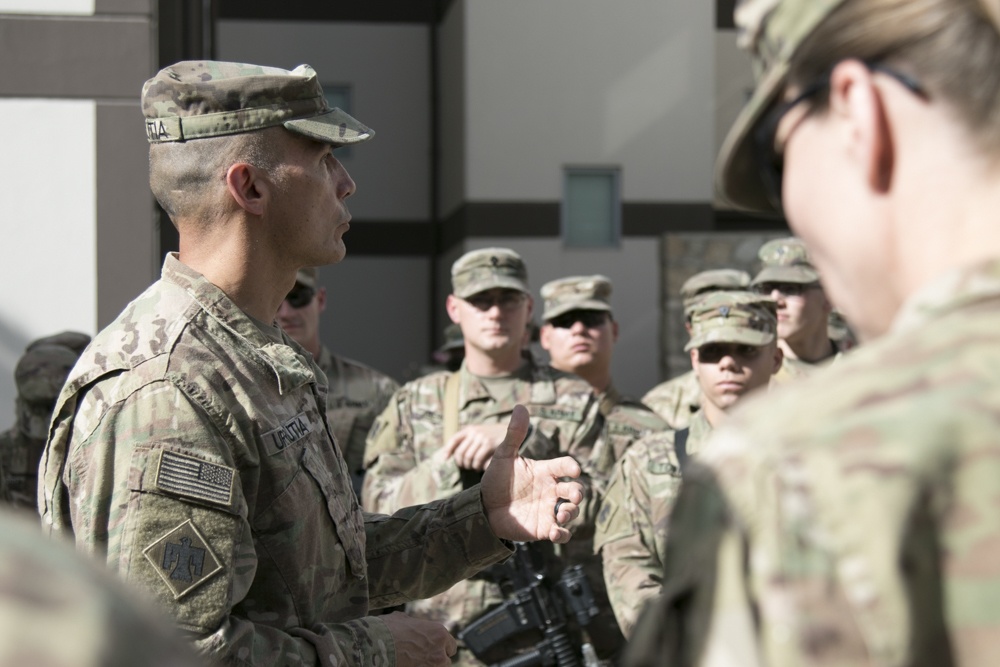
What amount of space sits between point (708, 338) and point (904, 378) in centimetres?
355

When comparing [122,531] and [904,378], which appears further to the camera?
[122,531]

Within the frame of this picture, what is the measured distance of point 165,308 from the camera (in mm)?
2330

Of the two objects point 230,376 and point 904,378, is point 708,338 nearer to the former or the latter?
point 230,376

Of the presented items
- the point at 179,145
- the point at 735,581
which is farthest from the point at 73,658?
the point at 179,145

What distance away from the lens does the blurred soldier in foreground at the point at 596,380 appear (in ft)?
15.7

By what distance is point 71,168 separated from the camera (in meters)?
5.60

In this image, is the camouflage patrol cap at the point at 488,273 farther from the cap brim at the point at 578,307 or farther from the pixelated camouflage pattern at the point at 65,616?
the pixelated camouflage pattern at the point at 65,616

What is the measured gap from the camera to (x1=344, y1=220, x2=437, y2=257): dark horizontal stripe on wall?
12797 millimetres

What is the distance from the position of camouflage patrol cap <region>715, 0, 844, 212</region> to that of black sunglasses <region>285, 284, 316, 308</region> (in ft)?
14.2

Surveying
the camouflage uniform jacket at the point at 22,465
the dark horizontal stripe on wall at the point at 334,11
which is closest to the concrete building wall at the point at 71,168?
the camouflage uniform jacket at the point at 22,465

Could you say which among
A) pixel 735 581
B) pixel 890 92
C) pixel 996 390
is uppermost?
pixel 890 92

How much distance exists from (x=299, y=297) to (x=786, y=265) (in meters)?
2.52

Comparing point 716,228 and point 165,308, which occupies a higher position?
point 716,228

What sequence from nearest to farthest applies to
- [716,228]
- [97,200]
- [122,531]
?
[122,531]
[97,200]
[716,228]
